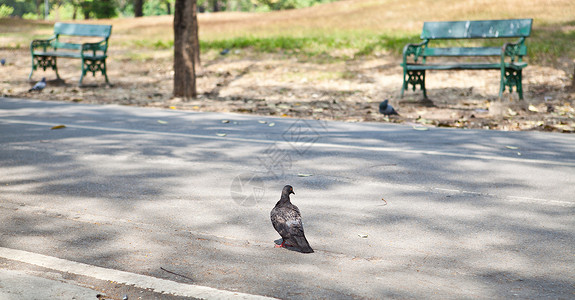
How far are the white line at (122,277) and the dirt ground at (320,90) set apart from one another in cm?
642

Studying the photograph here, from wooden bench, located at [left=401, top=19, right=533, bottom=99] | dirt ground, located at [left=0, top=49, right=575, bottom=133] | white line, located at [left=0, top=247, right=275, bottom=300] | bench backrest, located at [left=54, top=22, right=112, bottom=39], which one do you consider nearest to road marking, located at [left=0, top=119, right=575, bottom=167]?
dirt ground, located at [left=0, top=49, right=575, bottom=133]

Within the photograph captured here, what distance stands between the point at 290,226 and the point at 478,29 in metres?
10.0

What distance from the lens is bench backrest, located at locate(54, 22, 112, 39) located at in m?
15.7

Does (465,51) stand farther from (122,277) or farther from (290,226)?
(122,277)

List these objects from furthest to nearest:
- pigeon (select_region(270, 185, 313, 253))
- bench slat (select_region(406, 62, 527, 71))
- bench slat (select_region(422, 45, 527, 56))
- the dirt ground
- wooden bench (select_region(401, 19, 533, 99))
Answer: bench slat (select_region(422, 45, 527, 56)) < wooden bench (select_region(401, 19, 533, 99)) < bench slat (select_region(406, 62, 527, 71)) < the dirt ground < pigeon (select_region(270, 185, 313, 253))

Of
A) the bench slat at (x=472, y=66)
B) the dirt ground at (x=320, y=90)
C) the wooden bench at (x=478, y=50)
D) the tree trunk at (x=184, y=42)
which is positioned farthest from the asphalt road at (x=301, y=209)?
the tree trunk at (x=184, y=42)

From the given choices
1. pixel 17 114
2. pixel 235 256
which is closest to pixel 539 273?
pixel 235 256

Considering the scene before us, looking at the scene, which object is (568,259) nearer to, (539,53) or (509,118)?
(509,118)

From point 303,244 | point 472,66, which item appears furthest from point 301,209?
point 472,66

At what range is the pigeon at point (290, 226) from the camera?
3555 mm

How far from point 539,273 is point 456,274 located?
50 centimetres

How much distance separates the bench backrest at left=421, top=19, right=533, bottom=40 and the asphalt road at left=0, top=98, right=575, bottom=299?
160 inches

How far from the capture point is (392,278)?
325cm

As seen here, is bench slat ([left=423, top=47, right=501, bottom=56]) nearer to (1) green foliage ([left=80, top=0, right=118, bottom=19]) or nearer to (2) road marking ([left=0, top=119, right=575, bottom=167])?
(2) road marking ([left=0, top=119, right=575, bottom=167])
